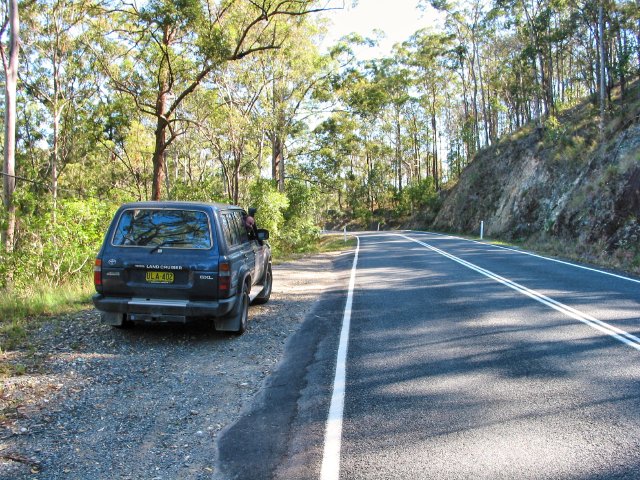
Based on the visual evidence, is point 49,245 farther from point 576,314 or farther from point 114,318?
point 576,314

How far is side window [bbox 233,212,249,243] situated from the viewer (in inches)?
320

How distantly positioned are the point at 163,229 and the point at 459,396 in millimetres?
4227

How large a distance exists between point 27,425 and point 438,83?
5836 centimetres

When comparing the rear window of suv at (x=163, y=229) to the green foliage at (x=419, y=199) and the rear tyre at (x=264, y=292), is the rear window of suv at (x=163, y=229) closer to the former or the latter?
the rear tyre at (x=264, y=292)

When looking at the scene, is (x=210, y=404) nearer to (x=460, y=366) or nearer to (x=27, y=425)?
(x=27, y=425)

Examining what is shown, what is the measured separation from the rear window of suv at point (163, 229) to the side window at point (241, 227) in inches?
58.3

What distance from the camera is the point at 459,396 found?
14.9 ft


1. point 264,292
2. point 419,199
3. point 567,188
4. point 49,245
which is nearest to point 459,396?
point 264,292

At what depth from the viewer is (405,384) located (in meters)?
4.89

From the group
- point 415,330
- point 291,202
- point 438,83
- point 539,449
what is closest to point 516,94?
point 438,83

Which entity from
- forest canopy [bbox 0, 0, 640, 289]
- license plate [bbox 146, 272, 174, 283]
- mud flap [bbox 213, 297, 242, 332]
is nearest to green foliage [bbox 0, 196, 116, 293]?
forest canopy [bbox 0, 0, 640, 289]

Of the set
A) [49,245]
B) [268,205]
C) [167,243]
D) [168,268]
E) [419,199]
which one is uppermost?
[419,199]

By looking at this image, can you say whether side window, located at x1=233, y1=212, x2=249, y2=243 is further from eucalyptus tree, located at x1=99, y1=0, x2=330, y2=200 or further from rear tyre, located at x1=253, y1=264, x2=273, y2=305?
eucalyptus tree, located at x1=99, y1=0, x2=330, y2=200

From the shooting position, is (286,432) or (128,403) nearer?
(286,432)
